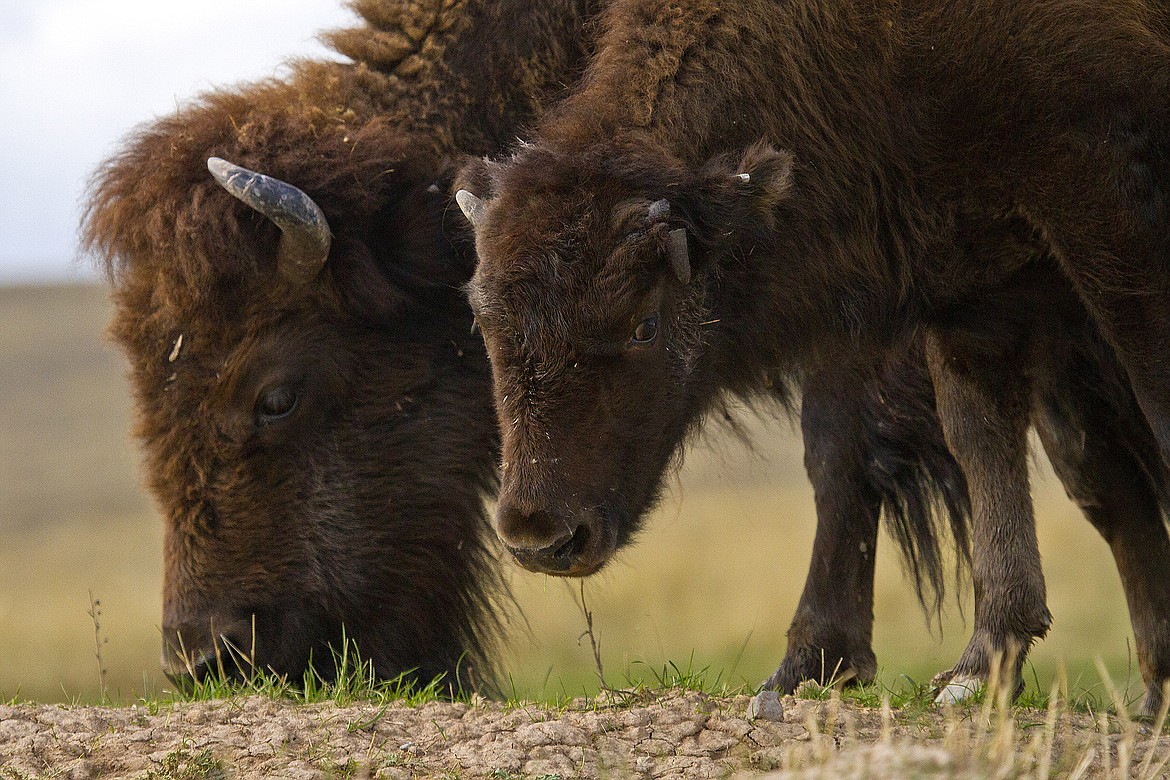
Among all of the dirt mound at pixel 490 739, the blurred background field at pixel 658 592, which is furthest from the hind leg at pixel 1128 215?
the blurred background field at pixel 658 592

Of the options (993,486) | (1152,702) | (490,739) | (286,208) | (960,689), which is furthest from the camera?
(286,208)

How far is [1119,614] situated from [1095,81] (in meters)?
11.5

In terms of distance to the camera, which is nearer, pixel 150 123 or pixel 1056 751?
pixel 1056 751

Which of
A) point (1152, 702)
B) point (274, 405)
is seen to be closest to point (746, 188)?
point (274, 405)

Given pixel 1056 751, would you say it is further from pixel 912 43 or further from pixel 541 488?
pixel 912 43

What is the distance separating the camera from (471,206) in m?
4.20

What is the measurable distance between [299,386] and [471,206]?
4.96ft

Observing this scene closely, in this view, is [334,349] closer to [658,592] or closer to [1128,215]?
[1128,215]

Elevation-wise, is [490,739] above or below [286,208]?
below

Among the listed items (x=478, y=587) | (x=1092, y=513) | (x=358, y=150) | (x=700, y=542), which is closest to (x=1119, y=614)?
(x=700, y=542)

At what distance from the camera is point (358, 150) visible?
215 inches

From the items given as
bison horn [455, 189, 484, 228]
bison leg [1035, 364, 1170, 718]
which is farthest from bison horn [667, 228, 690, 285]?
bison leg [1035, 364, 1170, 718]

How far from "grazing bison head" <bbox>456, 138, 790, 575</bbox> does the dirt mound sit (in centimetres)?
47

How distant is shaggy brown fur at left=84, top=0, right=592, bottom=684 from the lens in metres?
5.23
